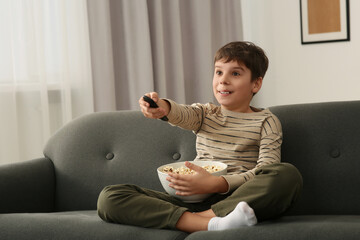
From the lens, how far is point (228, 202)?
1742 mm

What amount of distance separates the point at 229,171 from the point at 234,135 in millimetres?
143

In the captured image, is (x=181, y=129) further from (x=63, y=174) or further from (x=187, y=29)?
(x=187, y=29)

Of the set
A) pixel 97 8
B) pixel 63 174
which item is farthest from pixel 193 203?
pixel 97 8

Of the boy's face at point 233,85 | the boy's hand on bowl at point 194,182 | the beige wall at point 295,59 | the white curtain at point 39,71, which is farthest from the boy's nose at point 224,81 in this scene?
the beige wall at point 295,59

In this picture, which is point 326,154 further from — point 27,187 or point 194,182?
point 27,187

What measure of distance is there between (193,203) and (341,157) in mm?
609

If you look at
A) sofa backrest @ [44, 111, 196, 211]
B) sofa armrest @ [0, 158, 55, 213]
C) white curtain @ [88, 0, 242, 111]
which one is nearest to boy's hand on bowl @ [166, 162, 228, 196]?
sofa backrest @ [44, 111, 196, 211]

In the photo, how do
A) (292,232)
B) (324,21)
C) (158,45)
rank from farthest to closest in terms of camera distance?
(324,21), (158,45), (292,232)

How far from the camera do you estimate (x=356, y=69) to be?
11.8ft

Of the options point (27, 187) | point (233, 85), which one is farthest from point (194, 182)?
point (27, 187)

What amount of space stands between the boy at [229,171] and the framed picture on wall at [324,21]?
167 centimetres

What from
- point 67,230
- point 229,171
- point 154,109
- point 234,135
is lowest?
point 67,230

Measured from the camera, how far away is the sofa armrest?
2070 millimetres

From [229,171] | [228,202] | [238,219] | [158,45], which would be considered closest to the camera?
[238,219]
